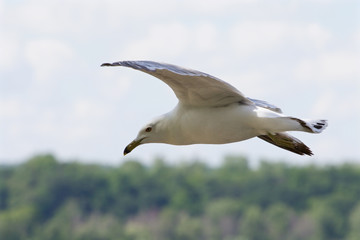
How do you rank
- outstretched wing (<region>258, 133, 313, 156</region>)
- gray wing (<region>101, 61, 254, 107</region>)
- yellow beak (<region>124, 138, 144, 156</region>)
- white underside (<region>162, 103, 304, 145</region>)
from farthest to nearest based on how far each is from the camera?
outstretched wing (<region>258, 133, 313, 156</region>) → yellow beak (<region>124, 138, 144, 156</region>) → white underside (<region>162, 103, 304, 145</region>) → gray wing (<region>101, 61, 254, 107</region>)

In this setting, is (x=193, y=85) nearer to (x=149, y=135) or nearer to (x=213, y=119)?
(x=213, y=119)

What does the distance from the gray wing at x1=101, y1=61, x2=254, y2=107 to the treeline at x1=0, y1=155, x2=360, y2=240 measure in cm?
7753

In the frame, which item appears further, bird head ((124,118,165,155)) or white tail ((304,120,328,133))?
bird head ((124,118,165,155))

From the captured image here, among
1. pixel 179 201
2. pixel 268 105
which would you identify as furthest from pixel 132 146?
pixel 179 201

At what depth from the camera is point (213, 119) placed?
31.3 feet

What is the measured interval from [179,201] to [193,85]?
98156mm

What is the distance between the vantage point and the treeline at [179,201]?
3701 inches

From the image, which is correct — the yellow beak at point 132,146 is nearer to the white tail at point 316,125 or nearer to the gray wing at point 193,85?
the gray wing at point 193,85

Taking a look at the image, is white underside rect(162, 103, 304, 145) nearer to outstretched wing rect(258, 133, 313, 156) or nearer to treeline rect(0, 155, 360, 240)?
outstretched wing rect(258, 133, 313, 156)

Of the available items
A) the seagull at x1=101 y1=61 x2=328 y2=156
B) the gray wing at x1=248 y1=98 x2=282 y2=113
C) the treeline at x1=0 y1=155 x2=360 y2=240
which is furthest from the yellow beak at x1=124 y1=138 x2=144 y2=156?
the treeline at x1=0 y1=155 x2=360 y2=240

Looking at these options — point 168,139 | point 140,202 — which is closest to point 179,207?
point 140,202

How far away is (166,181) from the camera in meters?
113

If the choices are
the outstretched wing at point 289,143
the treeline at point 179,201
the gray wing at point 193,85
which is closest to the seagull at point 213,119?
the gray wing at point 193,85

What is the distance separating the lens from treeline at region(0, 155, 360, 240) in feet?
308
